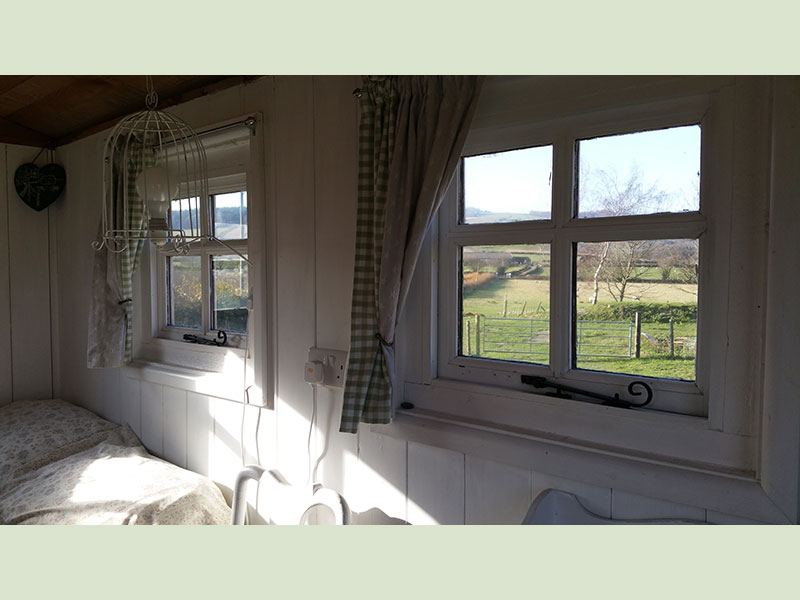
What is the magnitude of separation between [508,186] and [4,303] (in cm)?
282

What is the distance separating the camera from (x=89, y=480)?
1777 millimetres

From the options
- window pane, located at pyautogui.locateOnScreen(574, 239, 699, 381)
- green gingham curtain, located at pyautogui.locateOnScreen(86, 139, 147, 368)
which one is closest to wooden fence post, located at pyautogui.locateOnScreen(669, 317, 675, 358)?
window pane, located at pyautogui.locateOnScreen(574, 239, 699, 381)

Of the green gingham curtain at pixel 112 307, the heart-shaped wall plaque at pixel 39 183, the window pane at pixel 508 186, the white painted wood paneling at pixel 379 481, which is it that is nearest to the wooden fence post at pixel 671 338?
the window pane at pixel 508 186

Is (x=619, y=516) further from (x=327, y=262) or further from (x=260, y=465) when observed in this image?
(x=260, y=465)

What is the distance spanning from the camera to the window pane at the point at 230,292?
1.95 metres

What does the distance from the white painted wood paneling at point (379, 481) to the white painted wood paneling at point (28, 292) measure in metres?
2.29

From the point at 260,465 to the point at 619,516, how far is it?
1219mm

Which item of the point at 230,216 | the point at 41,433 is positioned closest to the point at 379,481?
the point at 230,216

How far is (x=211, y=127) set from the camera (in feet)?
5.92

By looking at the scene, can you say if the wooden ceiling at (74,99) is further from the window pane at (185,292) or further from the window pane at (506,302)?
the window pane at (506,302)

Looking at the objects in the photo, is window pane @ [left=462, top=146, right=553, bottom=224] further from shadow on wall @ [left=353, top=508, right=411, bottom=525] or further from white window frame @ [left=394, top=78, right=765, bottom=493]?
shadow on wall @ [left=353, top=508, right=411, bottom=525]

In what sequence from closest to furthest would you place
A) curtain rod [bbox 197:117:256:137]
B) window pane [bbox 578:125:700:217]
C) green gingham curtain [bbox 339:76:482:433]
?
window pane [bbox 578:125:700:217] → green gingham curtain [bbox 339:76:482:433] → curtain rod [bbox 197:117:256:137]

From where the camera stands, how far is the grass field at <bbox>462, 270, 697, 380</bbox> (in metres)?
1.08

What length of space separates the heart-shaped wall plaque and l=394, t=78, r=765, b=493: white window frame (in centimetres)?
233
